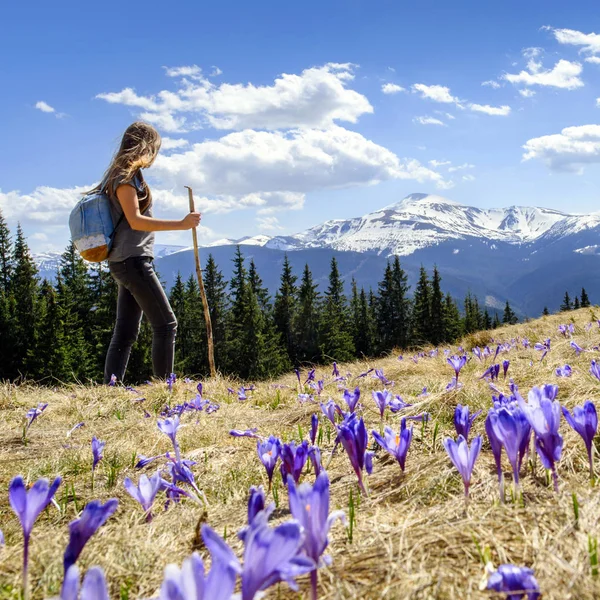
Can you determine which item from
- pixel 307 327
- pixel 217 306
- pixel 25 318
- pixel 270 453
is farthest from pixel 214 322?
pixel 270 453

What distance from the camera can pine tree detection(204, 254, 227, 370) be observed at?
44.2m

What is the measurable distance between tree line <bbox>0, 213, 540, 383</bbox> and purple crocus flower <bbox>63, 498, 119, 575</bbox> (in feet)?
69.7

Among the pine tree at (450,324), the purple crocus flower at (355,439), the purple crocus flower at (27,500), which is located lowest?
the pine tree at (450,324)

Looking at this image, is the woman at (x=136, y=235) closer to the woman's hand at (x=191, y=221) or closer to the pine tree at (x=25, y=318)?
the woman's hand at (x=191, y=221)

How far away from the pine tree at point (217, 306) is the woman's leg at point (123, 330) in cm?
3852

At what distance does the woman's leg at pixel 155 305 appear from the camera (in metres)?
→ 4.69

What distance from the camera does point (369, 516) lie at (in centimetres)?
151

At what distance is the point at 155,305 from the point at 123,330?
55 cm

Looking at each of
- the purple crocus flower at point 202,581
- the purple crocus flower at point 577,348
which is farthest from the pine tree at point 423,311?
the purple crocus flower at point 202,581

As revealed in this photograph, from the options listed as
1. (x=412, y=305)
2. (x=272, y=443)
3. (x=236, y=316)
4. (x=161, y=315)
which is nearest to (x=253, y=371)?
(x=236, y=316)

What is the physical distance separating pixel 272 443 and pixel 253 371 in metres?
39.9

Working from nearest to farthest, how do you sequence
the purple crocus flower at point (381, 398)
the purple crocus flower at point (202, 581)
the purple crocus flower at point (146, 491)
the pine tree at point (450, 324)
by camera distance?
the purple crocus flower at point (202, 581)
the purple crocus flower at point (146, 491)
the purple crocus flower at point (381, 398)
the pine tree at point (450, 324)

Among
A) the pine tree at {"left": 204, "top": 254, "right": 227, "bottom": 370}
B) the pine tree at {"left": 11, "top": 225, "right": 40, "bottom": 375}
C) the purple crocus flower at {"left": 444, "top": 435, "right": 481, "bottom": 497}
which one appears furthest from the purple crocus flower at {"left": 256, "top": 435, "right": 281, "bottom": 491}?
the pine tree at {"left": 204, "top": 254, "right": 227, "bottom": 370}

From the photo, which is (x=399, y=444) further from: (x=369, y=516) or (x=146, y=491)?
(x=146, y=491)
